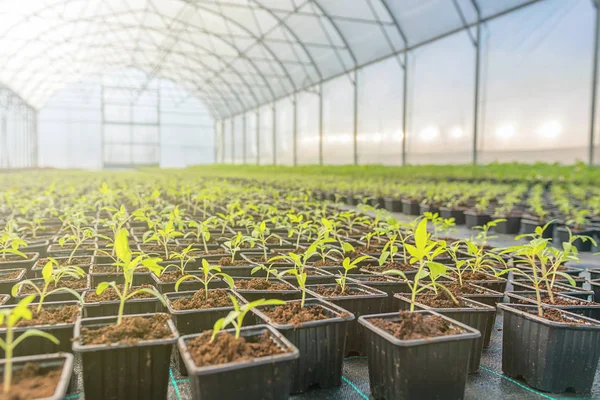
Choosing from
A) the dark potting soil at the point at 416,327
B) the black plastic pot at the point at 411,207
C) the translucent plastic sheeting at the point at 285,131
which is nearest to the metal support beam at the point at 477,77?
the black plastic pot at the point at 411,207

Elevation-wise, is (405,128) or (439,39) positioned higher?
(439,39)

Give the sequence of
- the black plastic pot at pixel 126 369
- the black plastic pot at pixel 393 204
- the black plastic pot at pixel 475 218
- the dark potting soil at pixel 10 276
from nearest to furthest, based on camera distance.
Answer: the black plastic pot at pixel 126 369, the dark potting soil at pixel 10 276, the black plastic pot at pixel 475 218, the black plastic pot at pixel 393 204

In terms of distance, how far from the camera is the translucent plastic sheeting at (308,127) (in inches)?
857

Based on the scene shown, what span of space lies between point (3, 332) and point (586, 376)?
8.15 feet

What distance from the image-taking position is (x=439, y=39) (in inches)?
549

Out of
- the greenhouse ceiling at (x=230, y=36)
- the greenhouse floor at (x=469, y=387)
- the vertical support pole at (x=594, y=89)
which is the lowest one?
the greenhouse floor at (x=469, y=387)

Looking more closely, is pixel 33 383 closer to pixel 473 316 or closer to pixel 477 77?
pixel 473 316

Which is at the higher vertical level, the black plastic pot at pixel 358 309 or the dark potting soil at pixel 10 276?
the dark potting soil at pixel 10 276

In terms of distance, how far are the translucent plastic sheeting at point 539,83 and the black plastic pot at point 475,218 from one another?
413 cm

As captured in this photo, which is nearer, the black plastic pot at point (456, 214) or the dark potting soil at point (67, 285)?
the dark potting soil at point (67, 285)

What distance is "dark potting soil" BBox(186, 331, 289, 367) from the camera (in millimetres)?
1642

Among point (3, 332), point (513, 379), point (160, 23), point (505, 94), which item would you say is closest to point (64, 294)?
point (3, 332)

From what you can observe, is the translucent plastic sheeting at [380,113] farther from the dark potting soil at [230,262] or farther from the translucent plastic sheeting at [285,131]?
the dark potting soil at [230,262]

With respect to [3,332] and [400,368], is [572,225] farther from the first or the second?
[3,332]
